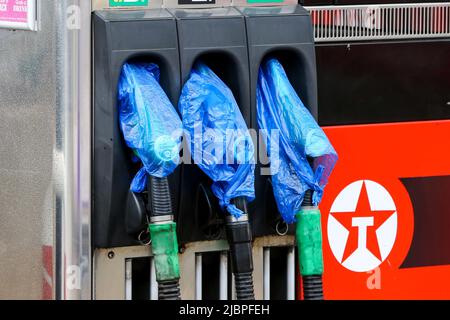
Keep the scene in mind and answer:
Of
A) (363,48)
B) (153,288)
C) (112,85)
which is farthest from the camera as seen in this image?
(363,48)

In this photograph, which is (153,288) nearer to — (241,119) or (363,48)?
(241,119)

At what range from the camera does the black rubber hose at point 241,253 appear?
3.76 metres

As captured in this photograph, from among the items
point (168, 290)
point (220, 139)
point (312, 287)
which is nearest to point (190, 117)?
point (220, 139)

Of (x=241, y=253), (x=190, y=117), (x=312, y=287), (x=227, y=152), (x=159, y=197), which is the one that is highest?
(x=190, y=117)

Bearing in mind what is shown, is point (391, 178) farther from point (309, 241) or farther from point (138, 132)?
point (138, 132)

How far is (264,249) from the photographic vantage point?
13.2 ft

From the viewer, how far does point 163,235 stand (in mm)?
3648

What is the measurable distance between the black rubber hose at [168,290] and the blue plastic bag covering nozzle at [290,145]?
1.36 ft

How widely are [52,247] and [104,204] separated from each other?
21 centimetres

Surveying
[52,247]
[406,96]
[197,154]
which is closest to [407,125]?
[406,96]

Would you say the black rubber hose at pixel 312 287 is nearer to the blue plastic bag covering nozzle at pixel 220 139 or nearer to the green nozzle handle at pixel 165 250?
the blue plastic bag covering nozzle at pixel 220 139

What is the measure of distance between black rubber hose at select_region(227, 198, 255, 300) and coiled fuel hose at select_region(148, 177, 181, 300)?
7.4 inches

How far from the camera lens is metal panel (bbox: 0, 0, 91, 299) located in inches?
144

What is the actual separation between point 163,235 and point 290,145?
499 mm
